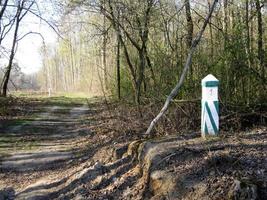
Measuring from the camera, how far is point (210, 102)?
258 inches

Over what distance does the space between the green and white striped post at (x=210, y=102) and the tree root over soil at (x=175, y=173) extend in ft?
0.91

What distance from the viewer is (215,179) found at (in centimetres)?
482

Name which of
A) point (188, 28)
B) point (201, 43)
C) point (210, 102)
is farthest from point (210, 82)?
point (188, 28)

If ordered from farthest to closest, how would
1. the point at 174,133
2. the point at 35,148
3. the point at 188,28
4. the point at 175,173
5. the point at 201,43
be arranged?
the point at 35,148, the point at 188,28, the point at 201,43, the point at 174,133, the point at 175,173

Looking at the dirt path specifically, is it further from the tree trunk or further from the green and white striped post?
the tree trunk

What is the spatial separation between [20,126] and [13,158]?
6.96 meters

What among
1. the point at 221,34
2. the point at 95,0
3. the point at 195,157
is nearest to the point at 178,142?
the point at 195,157

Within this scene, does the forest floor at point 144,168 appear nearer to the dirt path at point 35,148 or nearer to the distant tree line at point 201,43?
the dirt path at point 35,148

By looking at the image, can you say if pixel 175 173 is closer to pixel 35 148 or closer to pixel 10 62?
pixel 35 148

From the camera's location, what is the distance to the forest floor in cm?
482

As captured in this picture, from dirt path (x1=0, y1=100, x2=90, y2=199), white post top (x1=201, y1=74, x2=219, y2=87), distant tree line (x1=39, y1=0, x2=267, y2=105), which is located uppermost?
distant tree line (x1=39, y1=0, x2=267, y2=105)

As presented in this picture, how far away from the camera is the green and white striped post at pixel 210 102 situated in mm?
6516

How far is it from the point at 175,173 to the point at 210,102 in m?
1.51

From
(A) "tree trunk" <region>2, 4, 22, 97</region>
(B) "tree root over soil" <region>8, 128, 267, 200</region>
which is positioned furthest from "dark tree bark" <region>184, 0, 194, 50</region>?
(A) "tree trunk" <region>2, 4, 22, 97</region>
